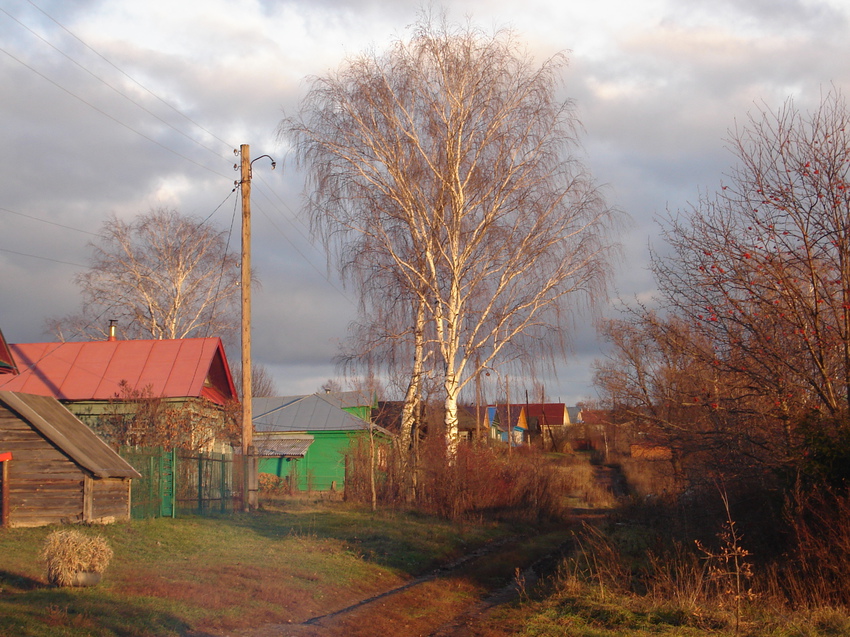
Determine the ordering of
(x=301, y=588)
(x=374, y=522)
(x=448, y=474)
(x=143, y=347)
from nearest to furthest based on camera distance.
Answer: (x=301, y=588) → (x=374, y=522) → (x=448, y=474) → (x=143, y=347)

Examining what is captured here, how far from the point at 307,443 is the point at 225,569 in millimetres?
24536

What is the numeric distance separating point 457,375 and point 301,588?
10.2 m

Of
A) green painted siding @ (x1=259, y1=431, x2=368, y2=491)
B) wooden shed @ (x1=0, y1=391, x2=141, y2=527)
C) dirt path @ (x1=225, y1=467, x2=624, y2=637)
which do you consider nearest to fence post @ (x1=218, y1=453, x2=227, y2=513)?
wooden shed @ (x1=0, y1=391, x2=141, y2=527)

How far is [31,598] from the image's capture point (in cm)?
831

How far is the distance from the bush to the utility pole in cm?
1054

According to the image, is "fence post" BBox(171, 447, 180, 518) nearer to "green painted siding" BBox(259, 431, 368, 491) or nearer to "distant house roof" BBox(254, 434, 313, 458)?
"distant house roof" BBox(254, 434, 313, 458)

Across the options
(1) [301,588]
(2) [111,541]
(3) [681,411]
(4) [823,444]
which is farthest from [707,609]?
(2) [111,541]

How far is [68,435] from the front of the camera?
17.4 meters

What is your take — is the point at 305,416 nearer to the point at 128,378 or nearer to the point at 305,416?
the point at 305,416

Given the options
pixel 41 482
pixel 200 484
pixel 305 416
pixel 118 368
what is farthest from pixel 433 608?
pixel 305 416

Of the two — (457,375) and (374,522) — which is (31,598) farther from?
(457,375)

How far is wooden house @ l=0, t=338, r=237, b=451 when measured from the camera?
24625 millimetres

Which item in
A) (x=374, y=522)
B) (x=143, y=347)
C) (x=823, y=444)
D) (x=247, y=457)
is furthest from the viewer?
(x=143, y=347)

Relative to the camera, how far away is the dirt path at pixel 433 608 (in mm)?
8938
